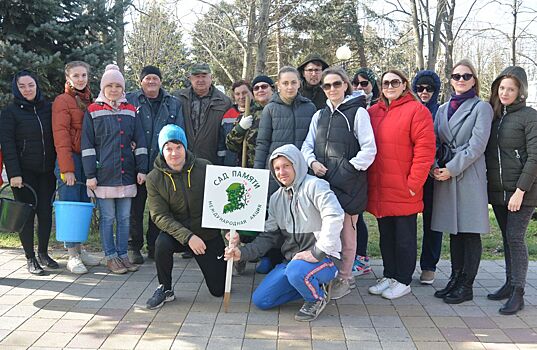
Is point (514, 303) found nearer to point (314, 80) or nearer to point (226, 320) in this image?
point (226, 320)

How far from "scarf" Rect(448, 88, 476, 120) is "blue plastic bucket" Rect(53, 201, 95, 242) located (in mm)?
3646

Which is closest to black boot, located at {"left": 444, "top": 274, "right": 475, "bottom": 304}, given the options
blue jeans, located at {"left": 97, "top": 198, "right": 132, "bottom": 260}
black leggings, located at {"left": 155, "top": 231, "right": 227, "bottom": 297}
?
black leggings, located at {"left": 155, "top": 231, "right": 227, "bottom": 297}

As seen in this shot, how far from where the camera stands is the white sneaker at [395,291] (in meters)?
4.88

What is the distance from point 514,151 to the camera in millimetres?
4445

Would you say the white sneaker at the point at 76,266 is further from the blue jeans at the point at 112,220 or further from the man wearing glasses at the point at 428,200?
the man wearing glasses at the point at 428,200

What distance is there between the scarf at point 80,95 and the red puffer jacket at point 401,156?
3.00m

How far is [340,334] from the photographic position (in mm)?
4090

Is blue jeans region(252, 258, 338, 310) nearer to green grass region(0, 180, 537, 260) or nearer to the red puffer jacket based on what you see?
the red puffer jacket

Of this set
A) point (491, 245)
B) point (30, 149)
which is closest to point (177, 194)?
point (30, 149)

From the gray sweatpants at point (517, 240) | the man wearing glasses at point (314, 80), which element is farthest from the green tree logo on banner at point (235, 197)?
the gray sweatpants at point (517, 240)

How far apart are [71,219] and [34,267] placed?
27.1 inches

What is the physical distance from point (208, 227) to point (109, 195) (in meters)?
1.46

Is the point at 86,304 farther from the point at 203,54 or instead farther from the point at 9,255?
the point at 203,54

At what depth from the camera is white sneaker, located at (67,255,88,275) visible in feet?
18.1
